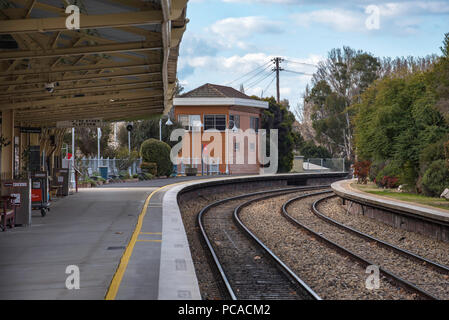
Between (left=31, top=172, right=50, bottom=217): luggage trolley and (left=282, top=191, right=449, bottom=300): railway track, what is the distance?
7431 millimetres

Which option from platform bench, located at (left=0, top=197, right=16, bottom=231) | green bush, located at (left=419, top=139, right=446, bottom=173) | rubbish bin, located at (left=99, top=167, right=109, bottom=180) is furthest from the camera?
rubbish bin, located at (left=99, top=167, right=109, bottom=180)

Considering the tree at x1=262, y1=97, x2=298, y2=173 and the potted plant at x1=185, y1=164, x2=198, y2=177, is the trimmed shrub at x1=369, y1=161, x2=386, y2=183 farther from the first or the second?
the tree at x1=262, y1=97, x2=298, y2=173

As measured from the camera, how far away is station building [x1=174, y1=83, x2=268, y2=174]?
50.8 m

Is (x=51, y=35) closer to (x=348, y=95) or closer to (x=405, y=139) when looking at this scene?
(x=405, y=139)

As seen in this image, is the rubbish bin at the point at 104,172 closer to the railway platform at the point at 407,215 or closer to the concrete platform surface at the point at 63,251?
the railway platform at the point at 407,215

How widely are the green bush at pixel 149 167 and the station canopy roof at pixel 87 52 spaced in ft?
68.6

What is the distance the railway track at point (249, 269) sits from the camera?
9844mm

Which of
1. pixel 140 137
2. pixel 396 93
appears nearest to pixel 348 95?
pixel 140 137

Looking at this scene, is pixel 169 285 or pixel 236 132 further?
pixel 236 132

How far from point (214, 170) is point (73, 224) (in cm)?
3664

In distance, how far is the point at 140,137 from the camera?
51.0m

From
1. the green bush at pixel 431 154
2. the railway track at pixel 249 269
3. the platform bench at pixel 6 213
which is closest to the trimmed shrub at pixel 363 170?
the green bush at pixel 431 154

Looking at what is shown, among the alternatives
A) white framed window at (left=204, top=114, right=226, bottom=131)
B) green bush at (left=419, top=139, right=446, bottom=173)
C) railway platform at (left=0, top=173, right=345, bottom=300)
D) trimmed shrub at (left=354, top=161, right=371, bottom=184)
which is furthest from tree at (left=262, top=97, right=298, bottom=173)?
railway platform at (left=0, top=173, right=345, bottom=300)
